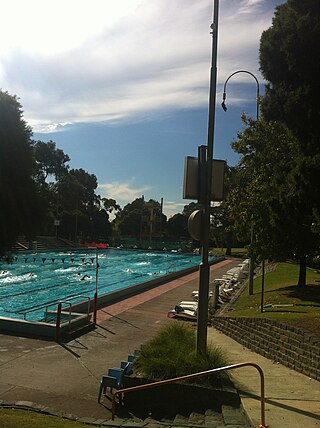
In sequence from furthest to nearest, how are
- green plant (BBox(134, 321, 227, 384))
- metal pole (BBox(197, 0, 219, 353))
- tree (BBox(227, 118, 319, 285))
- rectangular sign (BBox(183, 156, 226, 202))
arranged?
1. tree (BBox(227, 118, 319, 285))
2. rectangular sign (BBox(183, 156, 226, 202))
3. metal pole (BBox(197, 0, 219, 353))
4. green plant (BBox(134, 321, 227, 384))

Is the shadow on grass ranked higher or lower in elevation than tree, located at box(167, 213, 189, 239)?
lower

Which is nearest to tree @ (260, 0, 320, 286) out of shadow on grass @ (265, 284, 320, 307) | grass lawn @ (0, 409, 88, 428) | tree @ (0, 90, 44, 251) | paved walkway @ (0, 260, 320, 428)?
paved walkway @ (0, 260, 320, 428)

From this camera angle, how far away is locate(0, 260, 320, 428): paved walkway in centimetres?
682

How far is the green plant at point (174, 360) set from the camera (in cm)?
780

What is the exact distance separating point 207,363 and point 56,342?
22.1 feet

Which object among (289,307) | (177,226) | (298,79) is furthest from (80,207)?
(298,79)

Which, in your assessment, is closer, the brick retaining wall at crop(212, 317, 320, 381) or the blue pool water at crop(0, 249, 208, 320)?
the brick retaining wall at crop(212, 317, 320, 381)

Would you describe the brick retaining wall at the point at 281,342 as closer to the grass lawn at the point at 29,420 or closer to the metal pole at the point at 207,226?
the metal pole at the point at 207,226

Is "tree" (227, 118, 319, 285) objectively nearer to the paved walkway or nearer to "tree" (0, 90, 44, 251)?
the paved walkway

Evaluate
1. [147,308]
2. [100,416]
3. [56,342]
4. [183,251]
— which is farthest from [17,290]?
[183,251]

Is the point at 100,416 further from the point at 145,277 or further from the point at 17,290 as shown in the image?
the point at 145,277

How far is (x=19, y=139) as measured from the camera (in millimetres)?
7590

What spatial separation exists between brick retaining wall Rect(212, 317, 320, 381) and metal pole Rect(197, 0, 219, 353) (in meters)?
2.09

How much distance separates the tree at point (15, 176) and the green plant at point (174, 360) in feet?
10.6
